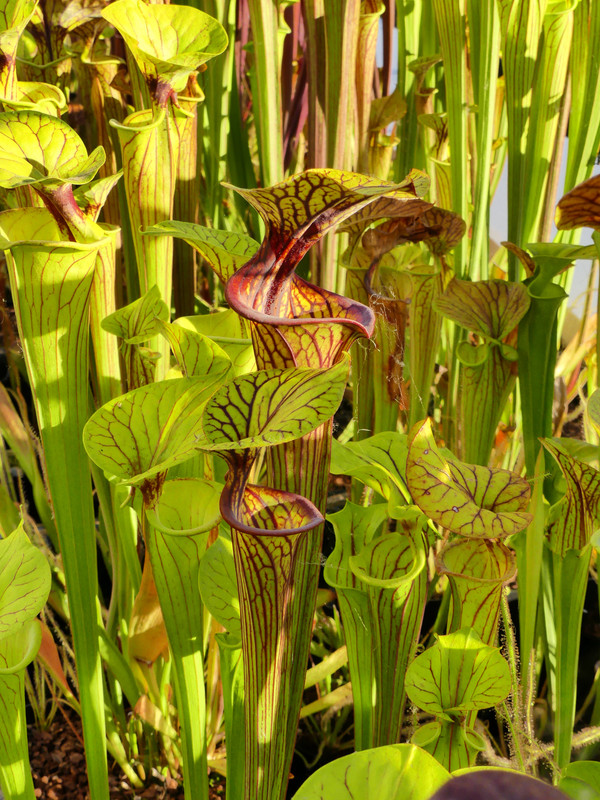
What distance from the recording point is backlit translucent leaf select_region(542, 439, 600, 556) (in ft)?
2.02

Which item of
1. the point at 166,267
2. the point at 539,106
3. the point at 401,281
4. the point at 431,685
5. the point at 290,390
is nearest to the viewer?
the point at 290,390

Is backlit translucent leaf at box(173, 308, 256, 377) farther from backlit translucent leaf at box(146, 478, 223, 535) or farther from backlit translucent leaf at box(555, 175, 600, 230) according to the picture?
backlit translucent leaf at box(555, 175, 600, 230)

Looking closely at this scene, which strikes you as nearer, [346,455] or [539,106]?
[346,455]

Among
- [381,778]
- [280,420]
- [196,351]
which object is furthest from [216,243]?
[381,778]

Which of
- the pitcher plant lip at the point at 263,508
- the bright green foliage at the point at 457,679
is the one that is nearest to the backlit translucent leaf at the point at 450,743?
the bright green foliage at the point at 457,679

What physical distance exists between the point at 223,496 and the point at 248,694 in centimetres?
17

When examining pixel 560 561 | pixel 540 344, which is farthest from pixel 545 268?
pixel 560 561

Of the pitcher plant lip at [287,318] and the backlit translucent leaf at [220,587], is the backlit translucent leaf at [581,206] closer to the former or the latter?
the pitcher plant lip at [287,318]

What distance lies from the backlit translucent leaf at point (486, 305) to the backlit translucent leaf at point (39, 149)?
46 centimetres

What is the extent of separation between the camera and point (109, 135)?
3.06ft

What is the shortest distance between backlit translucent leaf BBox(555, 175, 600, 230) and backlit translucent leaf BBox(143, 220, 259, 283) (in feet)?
0.90

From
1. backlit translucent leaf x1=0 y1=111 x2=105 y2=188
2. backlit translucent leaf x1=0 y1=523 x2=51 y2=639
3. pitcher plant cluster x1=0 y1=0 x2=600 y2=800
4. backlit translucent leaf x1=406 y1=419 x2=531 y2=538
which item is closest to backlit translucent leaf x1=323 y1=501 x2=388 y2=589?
pitcher plant cluster x1=0 y1=0 x2=600 y2=800

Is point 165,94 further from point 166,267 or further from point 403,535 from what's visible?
point 403,535

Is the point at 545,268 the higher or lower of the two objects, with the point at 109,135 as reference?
lower
